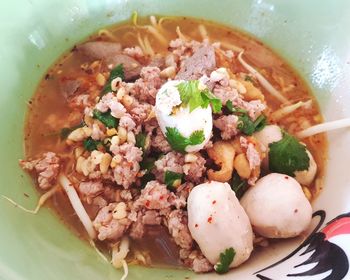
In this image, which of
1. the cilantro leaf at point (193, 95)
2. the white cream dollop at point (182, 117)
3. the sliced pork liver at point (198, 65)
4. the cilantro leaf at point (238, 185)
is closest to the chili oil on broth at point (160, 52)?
the sliced pork liver at point (198, 65)

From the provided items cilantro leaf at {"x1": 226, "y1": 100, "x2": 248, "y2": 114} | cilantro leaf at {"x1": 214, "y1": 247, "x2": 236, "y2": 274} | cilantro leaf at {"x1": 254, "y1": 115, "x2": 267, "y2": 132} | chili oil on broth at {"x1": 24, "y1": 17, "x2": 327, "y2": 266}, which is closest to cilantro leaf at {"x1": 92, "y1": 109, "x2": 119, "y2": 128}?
chili oil on broth at {"x1": 24, "y1": 17, "x2": 327, "y2": 266}

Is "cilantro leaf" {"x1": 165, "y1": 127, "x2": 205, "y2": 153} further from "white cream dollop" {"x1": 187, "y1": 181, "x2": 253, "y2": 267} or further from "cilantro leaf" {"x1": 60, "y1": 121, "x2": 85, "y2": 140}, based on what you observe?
"cilantro leaf" {"x1": 60, "y1": 121, "x2": 85, "y2": 140}

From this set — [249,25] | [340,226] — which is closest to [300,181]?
[340,226]

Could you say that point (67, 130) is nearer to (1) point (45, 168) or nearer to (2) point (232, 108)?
(1) point (45, 168)

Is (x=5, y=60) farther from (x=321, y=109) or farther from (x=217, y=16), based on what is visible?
(x=321, y=109)

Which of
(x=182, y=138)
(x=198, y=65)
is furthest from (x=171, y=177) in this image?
(x=198, y=65)

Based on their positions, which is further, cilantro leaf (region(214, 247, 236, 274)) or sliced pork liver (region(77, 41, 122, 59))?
sliced pork liver (region(77, 41, 122, 59))

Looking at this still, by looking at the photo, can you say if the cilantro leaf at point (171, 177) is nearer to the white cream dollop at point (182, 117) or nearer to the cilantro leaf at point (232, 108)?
the white cream dollop at point (182, 117)
